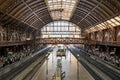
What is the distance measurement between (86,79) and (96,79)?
149 cm

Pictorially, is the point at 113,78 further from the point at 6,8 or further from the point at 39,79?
the point at 6,8

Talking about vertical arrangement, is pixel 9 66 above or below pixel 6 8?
below

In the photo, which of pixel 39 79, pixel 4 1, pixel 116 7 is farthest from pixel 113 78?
pixel 4 1

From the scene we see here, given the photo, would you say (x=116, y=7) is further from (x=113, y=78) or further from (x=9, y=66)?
(x=9, y=66)

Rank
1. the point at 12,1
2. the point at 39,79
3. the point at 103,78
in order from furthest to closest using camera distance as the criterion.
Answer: the point at 12,1, the point at 103,78, the point at 39,79

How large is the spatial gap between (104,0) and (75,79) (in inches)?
730

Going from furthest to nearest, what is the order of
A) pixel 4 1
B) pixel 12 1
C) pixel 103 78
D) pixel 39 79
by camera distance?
1. pixel 12 1
2. pixel 4 1
3. pixel 103 78
4. pixel 39 79

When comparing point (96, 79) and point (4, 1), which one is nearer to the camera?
point (96, 79)

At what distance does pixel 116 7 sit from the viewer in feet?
159

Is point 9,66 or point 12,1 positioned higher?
point 12,1

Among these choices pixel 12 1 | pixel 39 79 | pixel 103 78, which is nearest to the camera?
pixel 39 79

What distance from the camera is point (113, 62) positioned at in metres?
49.4

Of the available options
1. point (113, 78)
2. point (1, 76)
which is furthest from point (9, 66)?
point (113, 78)

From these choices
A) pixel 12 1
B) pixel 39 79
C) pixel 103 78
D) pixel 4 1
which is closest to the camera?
pixel 39 79
